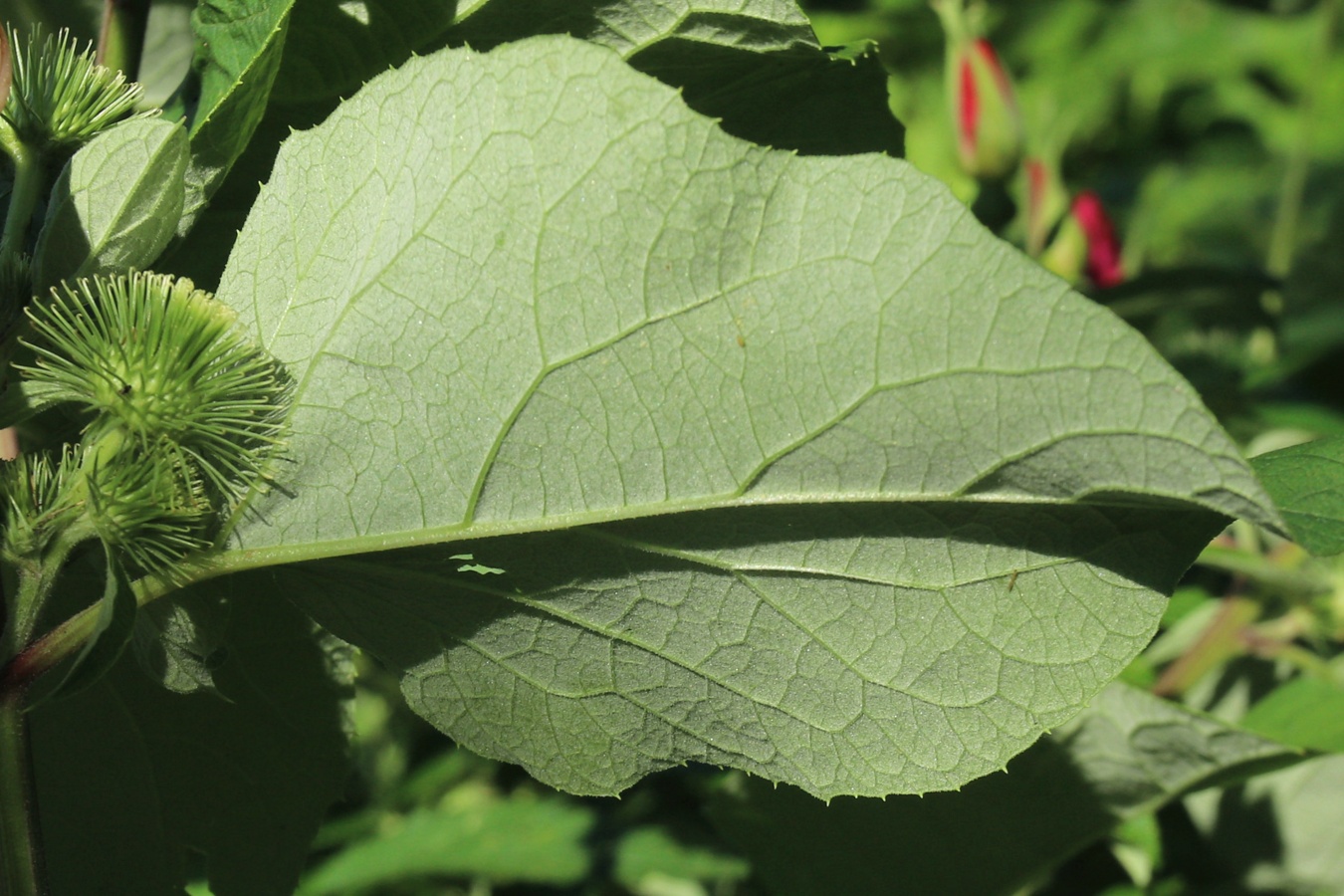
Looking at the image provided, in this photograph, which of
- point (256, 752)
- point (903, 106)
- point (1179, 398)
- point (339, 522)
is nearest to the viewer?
point (1179, 398)

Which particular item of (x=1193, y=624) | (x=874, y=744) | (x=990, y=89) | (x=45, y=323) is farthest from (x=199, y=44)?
(x=1193, y=624)

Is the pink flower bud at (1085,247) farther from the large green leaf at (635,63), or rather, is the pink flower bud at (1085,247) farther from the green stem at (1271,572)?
the large green leaf at (635,63)

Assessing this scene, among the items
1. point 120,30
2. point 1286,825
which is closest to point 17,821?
point 120,30

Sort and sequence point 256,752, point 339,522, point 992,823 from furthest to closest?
1. point 992,823
2. point 256,752
3. point 339,522

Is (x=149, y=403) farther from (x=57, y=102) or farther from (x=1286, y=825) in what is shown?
(x=1286, y=825)

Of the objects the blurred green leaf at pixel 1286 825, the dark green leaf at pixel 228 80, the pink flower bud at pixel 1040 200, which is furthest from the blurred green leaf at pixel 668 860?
the dark green leaf at pixel 228 80

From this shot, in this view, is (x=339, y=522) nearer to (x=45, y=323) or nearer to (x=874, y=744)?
(x=45, y=323)
